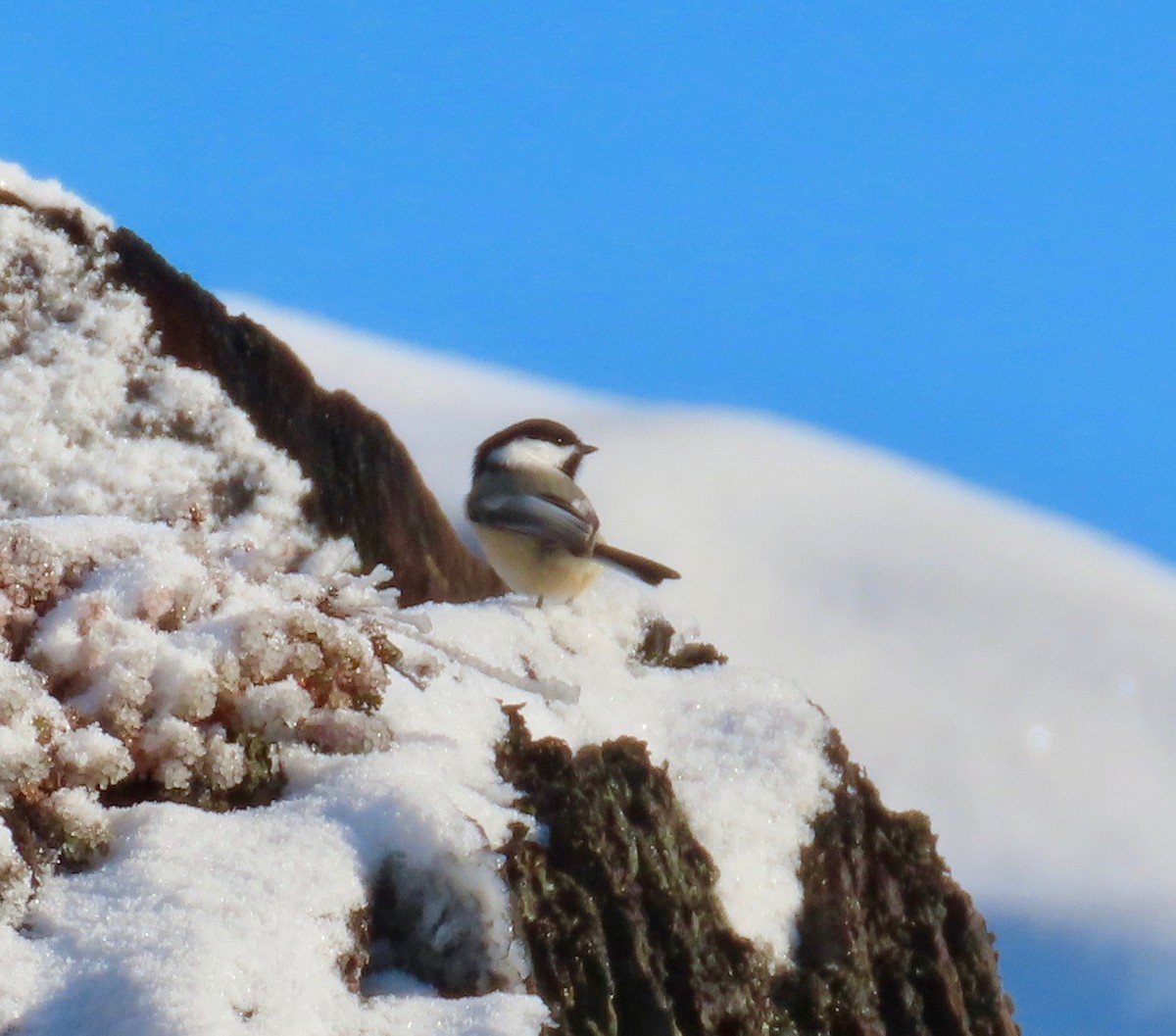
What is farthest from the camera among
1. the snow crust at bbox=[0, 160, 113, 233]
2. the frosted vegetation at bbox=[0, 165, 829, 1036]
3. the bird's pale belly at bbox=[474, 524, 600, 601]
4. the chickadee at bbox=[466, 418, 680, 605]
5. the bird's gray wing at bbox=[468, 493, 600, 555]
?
the bird's gray wing at bbox=[468, 493, 600, 555]

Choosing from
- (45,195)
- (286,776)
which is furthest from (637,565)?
(286,776)

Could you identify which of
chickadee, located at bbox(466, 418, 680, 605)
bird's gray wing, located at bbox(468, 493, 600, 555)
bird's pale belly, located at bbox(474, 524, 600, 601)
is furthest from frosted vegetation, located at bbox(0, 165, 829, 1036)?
bird's gray wing, located at bbox(468, 493, 600, 555)

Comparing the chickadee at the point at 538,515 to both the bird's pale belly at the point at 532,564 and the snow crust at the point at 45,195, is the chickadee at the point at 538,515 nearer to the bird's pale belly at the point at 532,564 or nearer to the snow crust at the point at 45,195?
the bird's pale belly at the point at 532,564

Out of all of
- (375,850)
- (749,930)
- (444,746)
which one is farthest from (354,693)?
(749,930)

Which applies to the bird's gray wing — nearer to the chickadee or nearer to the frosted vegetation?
the chickadee

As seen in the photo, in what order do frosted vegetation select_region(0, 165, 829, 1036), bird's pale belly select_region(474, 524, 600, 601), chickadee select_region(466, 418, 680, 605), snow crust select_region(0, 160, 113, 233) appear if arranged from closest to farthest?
1. frosted vegetation select_region(0, 165, 829, 1036)
2. snow crust select_region(0, 160, 113, 233)
3. bird's pale belly select_region(474, 524, 600, 601)
4. chickadee select_region(466, 418, 680, 605)

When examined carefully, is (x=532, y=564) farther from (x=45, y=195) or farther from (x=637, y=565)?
(x=45, y=195)

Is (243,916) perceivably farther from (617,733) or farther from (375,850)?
(617,733)
